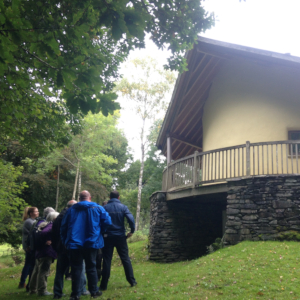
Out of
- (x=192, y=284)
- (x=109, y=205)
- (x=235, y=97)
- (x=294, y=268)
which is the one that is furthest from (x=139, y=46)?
(x=235, y=97)

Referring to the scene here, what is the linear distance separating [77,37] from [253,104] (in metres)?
9.14

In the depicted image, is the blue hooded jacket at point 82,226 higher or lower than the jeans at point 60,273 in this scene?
higher

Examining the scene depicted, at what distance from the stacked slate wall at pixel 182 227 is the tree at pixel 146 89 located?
18017mm

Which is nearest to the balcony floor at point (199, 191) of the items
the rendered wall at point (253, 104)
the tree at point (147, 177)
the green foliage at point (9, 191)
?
the rendered wall at point (253, 104)

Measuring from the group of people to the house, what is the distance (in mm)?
4316

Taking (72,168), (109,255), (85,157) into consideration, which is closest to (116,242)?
(109,255)

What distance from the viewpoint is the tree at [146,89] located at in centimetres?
3173

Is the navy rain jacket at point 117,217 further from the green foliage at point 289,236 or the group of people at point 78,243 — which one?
the green foliage at point 289,236

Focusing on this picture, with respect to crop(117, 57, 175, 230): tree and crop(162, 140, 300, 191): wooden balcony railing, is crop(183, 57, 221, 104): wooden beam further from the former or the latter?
crop(117, 57, 175, 230): tree

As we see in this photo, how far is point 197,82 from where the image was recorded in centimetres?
1397

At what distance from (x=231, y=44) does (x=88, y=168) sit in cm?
1414

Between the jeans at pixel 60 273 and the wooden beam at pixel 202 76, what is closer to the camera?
the jeans at pixel 60 273

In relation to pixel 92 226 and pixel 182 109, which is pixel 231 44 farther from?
pixel 92 226

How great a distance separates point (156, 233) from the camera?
12852 millimetres
